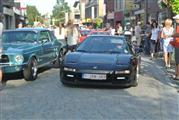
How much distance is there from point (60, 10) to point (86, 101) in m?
130

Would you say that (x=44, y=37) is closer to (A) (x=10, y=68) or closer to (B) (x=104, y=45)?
(A) (x=10, y=68)

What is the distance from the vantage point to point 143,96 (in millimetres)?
10070

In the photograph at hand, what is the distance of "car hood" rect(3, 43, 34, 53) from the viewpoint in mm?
12067

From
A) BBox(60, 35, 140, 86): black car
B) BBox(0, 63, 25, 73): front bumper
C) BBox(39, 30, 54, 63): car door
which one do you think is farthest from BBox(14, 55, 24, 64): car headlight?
BBox(39, 30, 54, 63): car door

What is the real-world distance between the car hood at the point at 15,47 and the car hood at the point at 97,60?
1.58 meters

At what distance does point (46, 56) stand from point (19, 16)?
162 feet

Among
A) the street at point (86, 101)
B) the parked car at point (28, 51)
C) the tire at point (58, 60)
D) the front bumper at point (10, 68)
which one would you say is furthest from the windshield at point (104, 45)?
the tire at point (58, 60)

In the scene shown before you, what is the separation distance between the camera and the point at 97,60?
11.0m

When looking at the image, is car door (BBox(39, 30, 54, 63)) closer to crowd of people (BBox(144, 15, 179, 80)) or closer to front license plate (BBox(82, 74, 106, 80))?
front license plate (BBox(82, 74, 106, 80))

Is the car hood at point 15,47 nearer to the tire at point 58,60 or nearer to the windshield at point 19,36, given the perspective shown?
the windshield at point 19,36

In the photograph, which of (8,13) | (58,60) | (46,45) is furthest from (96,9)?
(46,45)

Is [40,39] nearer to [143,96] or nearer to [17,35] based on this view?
[17,35]

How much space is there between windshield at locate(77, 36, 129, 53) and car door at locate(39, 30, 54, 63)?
201 centimetres

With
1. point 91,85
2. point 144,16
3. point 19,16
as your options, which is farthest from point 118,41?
point 19,16
